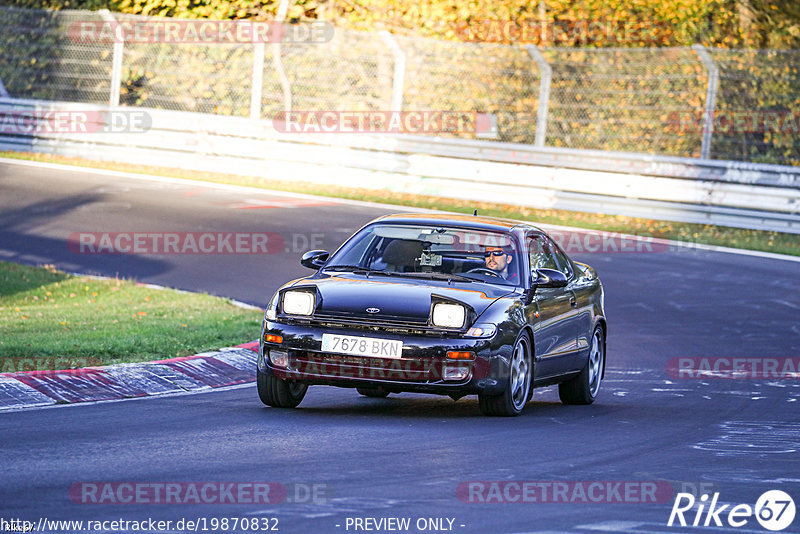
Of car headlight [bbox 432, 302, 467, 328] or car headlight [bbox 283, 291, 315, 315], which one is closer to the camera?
car headlight [bbox 432, 302, 467, 328]

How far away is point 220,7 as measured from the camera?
113ft

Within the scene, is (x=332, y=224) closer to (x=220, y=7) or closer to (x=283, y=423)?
(x=283, y=423)

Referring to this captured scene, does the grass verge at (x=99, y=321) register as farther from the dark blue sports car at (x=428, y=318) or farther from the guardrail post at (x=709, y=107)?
the guardrail post at (x=709, y=107)

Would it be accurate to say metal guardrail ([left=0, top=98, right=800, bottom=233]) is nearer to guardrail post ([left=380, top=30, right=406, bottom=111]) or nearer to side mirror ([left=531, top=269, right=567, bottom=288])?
guardrail post ([left=380, top=30, right=406, bottom=111])

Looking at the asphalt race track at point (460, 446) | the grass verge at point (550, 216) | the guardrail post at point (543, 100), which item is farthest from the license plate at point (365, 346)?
the guardrail post at point (543, 100)

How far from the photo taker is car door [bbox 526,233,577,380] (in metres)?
10.2

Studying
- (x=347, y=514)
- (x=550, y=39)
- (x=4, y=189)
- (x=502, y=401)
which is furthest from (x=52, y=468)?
(x=550, y=39)

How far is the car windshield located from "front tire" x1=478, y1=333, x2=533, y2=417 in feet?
1.77

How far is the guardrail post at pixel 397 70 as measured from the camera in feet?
86.0

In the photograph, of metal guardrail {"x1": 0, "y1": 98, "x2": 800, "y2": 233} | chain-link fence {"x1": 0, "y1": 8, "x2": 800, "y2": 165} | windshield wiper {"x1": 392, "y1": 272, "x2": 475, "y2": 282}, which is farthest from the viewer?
chain-link fence {"x1": 0, "y1": 8, "x2": 800, "y2": 165}

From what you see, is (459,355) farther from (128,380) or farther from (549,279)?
(128,380)

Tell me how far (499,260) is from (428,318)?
129 cm

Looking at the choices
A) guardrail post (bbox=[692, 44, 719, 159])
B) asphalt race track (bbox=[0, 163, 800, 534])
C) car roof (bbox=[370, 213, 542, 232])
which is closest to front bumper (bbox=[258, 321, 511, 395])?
asphalt race track (bbox=[0, 163, 800, 534])

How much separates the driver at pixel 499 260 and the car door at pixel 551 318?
21 centimetres
